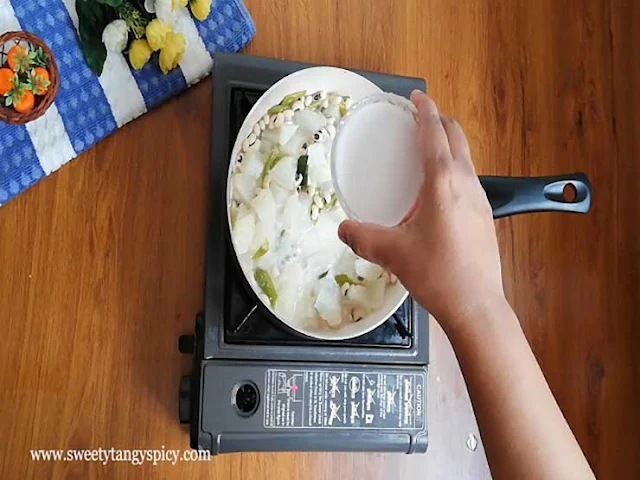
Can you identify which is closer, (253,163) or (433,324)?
(253,163)

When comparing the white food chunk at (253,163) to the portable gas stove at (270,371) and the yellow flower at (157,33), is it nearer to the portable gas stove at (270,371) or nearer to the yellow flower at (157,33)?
the portable gas stove at (270,371)

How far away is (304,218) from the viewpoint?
71cm

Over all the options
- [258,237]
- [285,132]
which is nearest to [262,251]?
[258,237]

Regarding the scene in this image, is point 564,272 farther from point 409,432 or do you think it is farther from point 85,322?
point 85,322

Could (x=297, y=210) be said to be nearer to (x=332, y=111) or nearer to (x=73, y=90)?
(x=332, y=111)

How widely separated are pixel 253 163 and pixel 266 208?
0.15 ft

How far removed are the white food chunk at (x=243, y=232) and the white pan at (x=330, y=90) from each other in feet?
0.04

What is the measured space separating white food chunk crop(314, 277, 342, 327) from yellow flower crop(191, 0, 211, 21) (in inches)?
13.8

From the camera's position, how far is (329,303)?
73 cm

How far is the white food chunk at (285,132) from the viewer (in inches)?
28.3

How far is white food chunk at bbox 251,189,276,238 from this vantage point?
0.71 metres

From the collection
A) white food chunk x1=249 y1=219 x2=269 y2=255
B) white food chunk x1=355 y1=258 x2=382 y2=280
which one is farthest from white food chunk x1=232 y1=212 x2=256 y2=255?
white food chunk x1=355 y1=258 x2=382 y2=280

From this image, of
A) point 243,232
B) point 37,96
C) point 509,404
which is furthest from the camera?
point 37,96

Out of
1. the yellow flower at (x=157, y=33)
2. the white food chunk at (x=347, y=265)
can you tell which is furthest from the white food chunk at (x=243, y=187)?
the yellow flower at (x=157, y=33)
